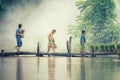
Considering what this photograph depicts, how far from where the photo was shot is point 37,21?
72.6 metres

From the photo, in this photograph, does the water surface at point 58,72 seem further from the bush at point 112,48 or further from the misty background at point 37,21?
the misty background at point 37,21

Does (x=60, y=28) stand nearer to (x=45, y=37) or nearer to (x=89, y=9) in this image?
(x=45, y=37)

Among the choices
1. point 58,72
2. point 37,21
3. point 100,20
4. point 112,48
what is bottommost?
point 58,72

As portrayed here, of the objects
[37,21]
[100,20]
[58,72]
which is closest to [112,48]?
[100,20]

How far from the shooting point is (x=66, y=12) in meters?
76.7

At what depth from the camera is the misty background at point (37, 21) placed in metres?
68.2

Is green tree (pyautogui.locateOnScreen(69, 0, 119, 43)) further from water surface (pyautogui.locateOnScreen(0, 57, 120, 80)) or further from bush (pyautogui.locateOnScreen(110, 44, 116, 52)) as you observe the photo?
water surface (pyautogui.locateOnScreen(0, 57, 120, 80))

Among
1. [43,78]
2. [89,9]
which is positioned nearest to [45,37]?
[89,9]

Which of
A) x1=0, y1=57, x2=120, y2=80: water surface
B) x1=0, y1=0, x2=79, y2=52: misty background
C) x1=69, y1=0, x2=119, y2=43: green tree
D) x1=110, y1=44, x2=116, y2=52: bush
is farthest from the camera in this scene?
x1=0, y1=0, x2=79, y2=52: misty background

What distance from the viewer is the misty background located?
6819 cm

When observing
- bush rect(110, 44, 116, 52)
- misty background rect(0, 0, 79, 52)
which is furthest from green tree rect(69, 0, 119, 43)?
bush rect(110, 44, 116, 52)

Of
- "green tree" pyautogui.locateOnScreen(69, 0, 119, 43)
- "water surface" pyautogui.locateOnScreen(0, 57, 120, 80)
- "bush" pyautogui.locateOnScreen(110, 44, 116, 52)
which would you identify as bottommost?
"water surface" pyautogui.locateOnScreen(0, 57, 120, 80)

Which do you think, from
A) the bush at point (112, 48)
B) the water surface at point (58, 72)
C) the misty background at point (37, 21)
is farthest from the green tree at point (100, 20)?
the water surface at point (58, 72)

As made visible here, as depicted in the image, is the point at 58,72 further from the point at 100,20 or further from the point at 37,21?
the point at 37,21
